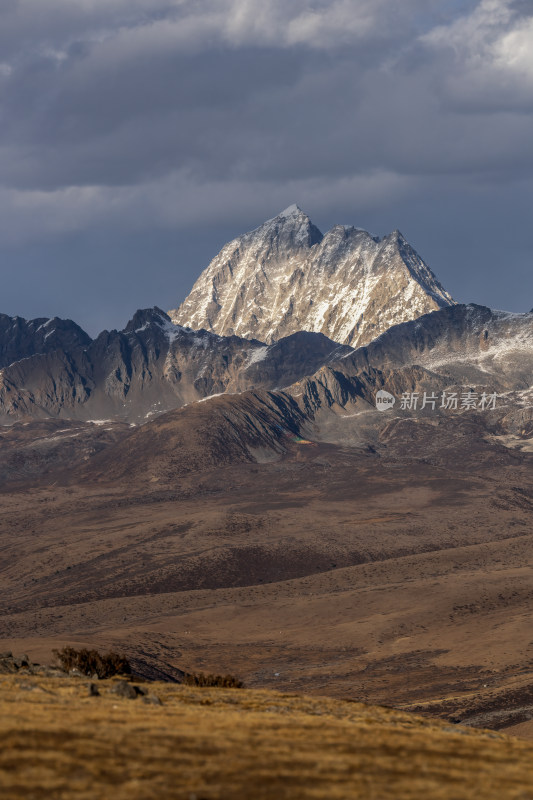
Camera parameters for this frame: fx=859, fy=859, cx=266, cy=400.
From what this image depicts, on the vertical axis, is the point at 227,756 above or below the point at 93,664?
above

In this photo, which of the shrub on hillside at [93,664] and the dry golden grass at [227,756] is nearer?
the dry golden grass at [227,756]

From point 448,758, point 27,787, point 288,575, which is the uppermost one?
point 27,787

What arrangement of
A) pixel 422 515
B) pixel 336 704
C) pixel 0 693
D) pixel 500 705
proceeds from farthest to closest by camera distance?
pixel 422 515, pixel 500 705, pixel 336 704, pixel 0 693

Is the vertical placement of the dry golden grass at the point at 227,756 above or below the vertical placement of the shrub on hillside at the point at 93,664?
above

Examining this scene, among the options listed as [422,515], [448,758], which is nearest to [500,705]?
[448,758]

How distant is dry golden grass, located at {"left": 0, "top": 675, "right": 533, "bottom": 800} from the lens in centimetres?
2155

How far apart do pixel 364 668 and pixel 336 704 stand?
3813 cm

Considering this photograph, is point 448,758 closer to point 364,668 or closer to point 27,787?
point 27,787

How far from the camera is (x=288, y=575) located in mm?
140375

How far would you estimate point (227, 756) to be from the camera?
2422cm

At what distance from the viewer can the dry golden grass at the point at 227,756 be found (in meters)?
21.5

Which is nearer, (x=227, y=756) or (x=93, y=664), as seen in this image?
(x=227, y=756)

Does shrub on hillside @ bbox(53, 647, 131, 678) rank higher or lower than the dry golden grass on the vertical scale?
lower

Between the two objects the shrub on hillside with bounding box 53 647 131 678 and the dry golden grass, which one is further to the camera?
the shrub on hillside with bounding box 53 647 131 678
